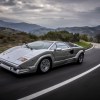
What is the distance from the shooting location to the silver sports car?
6246mm

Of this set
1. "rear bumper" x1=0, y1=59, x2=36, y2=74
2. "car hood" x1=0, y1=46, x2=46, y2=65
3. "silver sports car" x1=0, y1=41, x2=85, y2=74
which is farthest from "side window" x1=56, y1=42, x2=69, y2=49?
"rear bumper" x1=0, y1=59, x2=36, y2=74

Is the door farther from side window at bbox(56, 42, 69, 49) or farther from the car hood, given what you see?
the car hood

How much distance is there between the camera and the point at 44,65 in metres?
7.05

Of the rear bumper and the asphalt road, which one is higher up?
the rear bumper

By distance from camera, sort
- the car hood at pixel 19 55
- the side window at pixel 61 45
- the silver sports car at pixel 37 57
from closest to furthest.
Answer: the silver sports car at pixel 37 57, the car hood at pixel 19 55, the side window at pixel 61 45

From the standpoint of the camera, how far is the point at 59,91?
5188 millimetres

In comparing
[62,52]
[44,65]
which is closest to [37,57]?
[44,65]

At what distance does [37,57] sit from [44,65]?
0.59 metres

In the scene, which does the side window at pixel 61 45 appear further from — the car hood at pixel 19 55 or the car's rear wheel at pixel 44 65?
the car hood at pixel 19 55

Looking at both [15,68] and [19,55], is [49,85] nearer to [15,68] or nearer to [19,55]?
[15,68]

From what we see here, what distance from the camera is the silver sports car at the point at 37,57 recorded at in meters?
6.25

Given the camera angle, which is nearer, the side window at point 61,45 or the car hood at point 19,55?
the car hood at point 19,55

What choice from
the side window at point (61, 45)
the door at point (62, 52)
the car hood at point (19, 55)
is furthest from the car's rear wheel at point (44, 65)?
the side window at point (61, 45)

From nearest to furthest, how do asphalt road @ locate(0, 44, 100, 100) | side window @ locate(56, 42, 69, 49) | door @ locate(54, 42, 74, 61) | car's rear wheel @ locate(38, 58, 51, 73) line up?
asphalt road @ locate(0, 44, 100, 100) < car's rear wheel @ locate(38, 58, 51, 73) < door @ locate(54, 42, 74, 61) < side window @ locate(56, 42, 69, 49)
